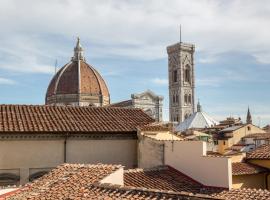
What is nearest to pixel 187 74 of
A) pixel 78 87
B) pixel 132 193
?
pixel 78 87

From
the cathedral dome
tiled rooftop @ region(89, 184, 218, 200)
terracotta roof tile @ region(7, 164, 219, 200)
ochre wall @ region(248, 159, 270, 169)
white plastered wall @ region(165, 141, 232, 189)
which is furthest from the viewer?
the cathedral dome

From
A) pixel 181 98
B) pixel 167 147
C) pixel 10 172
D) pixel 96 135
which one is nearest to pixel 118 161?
pixel 96 135

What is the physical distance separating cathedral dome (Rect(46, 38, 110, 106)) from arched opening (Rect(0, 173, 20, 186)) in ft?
152

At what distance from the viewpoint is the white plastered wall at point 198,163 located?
13.9 meters

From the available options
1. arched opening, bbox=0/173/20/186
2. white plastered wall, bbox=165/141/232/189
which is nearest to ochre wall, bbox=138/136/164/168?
white plastered wall, bbox=165/141/232/189

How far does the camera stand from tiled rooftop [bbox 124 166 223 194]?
1348 centimetres

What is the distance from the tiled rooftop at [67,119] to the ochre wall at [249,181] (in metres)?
5.39

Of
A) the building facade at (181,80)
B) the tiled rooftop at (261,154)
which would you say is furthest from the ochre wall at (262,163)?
the building facade at (181,80)

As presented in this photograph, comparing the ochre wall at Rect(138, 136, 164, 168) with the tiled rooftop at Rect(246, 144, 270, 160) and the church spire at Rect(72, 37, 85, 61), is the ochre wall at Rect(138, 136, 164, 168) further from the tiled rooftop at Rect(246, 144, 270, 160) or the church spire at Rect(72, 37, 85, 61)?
the church spire at Rect(72, 37, 85, 61)

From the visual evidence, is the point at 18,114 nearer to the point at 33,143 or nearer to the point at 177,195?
the point at 33,143

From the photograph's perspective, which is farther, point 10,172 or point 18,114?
point 18,114

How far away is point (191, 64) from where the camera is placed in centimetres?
10975

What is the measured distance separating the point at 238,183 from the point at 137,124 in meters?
5.88

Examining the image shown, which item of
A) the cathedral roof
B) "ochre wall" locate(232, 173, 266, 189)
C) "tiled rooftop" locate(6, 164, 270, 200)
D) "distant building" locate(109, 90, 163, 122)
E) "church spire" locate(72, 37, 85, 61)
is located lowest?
"ochre wall" locate(232, 173, 266, 189)
